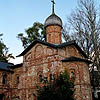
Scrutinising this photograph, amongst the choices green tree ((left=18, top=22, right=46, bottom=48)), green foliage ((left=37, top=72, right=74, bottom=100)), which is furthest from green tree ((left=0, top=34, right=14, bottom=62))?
green foliage ((left=37, top=72, right=74, bottom=100))

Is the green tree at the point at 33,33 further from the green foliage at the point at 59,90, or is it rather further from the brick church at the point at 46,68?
the green foliage at the point at 59,90

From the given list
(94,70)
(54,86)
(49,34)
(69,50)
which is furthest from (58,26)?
(54,86)

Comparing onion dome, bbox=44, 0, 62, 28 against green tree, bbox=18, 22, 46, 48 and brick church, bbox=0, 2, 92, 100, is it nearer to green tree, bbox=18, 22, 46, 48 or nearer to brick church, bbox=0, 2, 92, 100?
brick church, bbox=0, 2, 92, 100

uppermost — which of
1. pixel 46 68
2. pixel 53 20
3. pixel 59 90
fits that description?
pixel 53 20

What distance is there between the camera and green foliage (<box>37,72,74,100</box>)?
49.8ft

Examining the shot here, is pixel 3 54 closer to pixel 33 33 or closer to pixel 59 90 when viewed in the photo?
pixel 33 33

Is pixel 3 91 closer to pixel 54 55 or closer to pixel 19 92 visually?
pixel 19 92

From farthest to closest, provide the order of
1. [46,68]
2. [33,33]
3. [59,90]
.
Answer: [33,33] → [46,68] → [59,90]

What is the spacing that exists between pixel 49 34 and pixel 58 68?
5.55 m

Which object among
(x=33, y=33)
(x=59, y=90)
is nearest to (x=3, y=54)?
(x=33, y=33)

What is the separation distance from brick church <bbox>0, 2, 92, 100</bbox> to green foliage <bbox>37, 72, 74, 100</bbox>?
48.6 inches

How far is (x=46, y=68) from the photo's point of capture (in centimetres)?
1902

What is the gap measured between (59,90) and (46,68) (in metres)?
4.10

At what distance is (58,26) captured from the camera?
2255 centimetres
